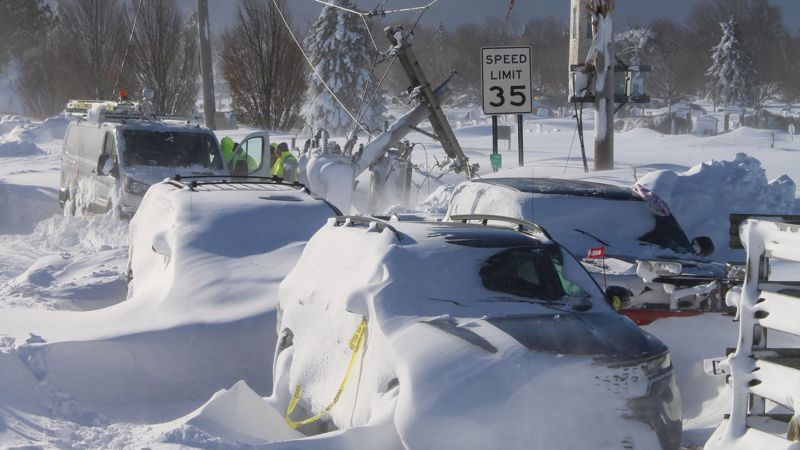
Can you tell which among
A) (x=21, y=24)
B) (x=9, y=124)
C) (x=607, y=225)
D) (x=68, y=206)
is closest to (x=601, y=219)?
(x=607, y=225)

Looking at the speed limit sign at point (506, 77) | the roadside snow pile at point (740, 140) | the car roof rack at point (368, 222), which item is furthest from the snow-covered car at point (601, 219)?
the roadside snow pile at point (740, 140)

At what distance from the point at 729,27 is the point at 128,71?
46.8 m

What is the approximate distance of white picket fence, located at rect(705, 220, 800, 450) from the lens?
164 inches

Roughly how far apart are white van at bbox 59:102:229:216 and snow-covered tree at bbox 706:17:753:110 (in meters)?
66.2

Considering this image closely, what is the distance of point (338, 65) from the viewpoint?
212 ft

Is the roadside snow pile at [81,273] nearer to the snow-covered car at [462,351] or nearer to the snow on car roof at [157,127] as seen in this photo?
the snow on car roof at [157,127]

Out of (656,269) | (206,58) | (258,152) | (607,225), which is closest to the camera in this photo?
Result: (656,269)

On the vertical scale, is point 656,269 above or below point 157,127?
below

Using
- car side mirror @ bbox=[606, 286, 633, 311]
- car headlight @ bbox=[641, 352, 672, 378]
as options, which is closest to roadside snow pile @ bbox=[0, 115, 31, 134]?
car side mirror @ bbox=[606, 286, 633, 311]

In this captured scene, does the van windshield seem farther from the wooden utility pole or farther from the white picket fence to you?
the white picket fence

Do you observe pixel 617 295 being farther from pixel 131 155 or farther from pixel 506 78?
pixel 131 155

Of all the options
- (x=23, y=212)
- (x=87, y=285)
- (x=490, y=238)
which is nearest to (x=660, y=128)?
(x=23, y=212)

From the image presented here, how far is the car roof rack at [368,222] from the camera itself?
19.7 feet

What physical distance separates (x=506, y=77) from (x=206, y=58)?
1107 cm
